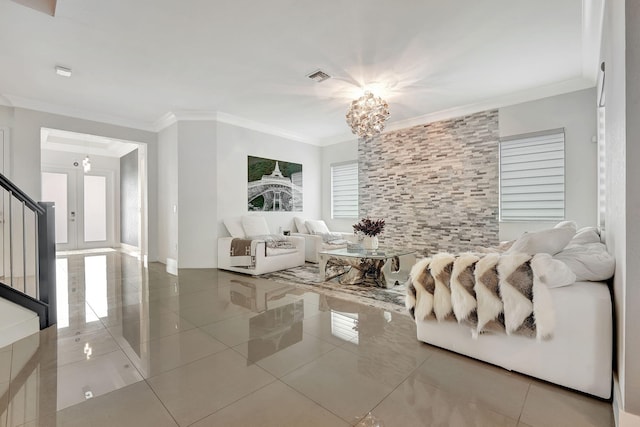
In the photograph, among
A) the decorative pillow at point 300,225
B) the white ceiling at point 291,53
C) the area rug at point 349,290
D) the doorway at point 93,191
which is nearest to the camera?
the white ceiling at point 291,53

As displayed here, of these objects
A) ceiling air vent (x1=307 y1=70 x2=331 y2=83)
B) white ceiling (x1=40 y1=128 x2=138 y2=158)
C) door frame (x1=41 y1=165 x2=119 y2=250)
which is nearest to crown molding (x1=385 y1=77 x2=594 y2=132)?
ceiling air vent (x1=307 y1=70 x2=331 y2=83)

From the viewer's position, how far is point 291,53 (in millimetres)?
3205

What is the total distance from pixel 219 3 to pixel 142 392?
118 inches

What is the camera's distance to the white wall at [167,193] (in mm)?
5355

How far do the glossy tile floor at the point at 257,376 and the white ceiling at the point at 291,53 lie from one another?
289 centimetres

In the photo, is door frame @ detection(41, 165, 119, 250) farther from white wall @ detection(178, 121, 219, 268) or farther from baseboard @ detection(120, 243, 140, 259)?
white wall @ detection(178, 121, 219, 268)

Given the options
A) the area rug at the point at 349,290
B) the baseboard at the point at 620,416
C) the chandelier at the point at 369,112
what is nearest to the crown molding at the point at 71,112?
the area rug at the point at 349,290

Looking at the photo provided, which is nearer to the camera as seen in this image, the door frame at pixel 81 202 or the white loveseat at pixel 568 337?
A: the white loveseat at pixel 568 337

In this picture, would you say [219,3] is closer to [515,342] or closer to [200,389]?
[200,389]

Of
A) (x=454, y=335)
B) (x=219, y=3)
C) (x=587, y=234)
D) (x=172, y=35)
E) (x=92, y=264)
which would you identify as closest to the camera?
(x=454, y=335)

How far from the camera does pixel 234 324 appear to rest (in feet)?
8.79

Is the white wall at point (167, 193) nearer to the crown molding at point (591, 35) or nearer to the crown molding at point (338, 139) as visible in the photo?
the crown molding at point (338, 139)

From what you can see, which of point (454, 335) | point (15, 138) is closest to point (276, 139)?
point (15, 138)

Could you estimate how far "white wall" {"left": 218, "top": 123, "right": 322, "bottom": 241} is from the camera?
5.40m
